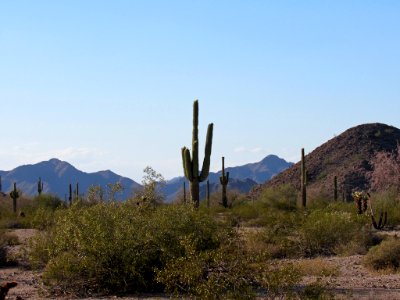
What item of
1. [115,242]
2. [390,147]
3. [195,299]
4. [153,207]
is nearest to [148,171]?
[153,207]

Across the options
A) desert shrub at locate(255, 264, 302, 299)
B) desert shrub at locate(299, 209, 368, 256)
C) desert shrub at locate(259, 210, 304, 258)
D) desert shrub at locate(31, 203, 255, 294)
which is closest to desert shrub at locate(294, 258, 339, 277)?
desert shrub at locate(259, 210, 304, 258)

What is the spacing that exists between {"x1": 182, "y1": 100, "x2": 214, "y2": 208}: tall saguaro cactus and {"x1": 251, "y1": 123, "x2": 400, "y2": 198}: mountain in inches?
1425

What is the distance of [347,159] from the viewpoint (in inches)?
2766

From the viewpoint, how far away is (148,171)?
16.9m

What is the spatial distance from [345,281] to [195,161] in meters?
13.4

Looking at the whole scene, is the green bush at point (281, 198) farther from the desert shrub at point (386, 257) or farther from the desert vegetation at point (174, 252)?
the desert shrub at point (386, 257)

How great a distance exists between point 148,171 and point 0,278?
3963 millimetres

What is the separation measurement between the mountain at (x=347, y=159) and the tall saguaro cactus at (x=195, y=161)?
3620 centimetres

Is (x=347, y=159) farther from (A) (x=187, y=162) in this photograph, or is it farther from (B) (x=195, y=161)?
(A) (x=187, y=162)

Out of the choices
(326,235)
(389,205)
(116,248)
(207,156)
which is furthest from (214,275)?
(389,205)

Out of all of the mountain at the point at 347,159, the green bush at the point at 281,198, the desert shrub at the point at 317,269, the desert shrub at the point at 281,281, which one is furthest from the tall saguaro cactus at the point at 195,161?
the mountain at the point at 347,159

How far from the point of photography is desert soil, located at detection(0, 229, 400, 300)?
12703 mm

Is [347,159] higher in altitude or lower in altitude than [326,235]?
higher

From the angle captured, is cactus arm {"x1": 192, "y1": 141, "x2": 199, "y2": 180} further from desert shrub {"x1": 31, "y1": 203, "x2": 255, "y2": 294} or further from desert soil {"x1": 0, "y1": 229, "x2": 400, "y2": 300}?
desert shrub {"x1": 31, "y1": 203, "x2": 255, "y2": 294}
